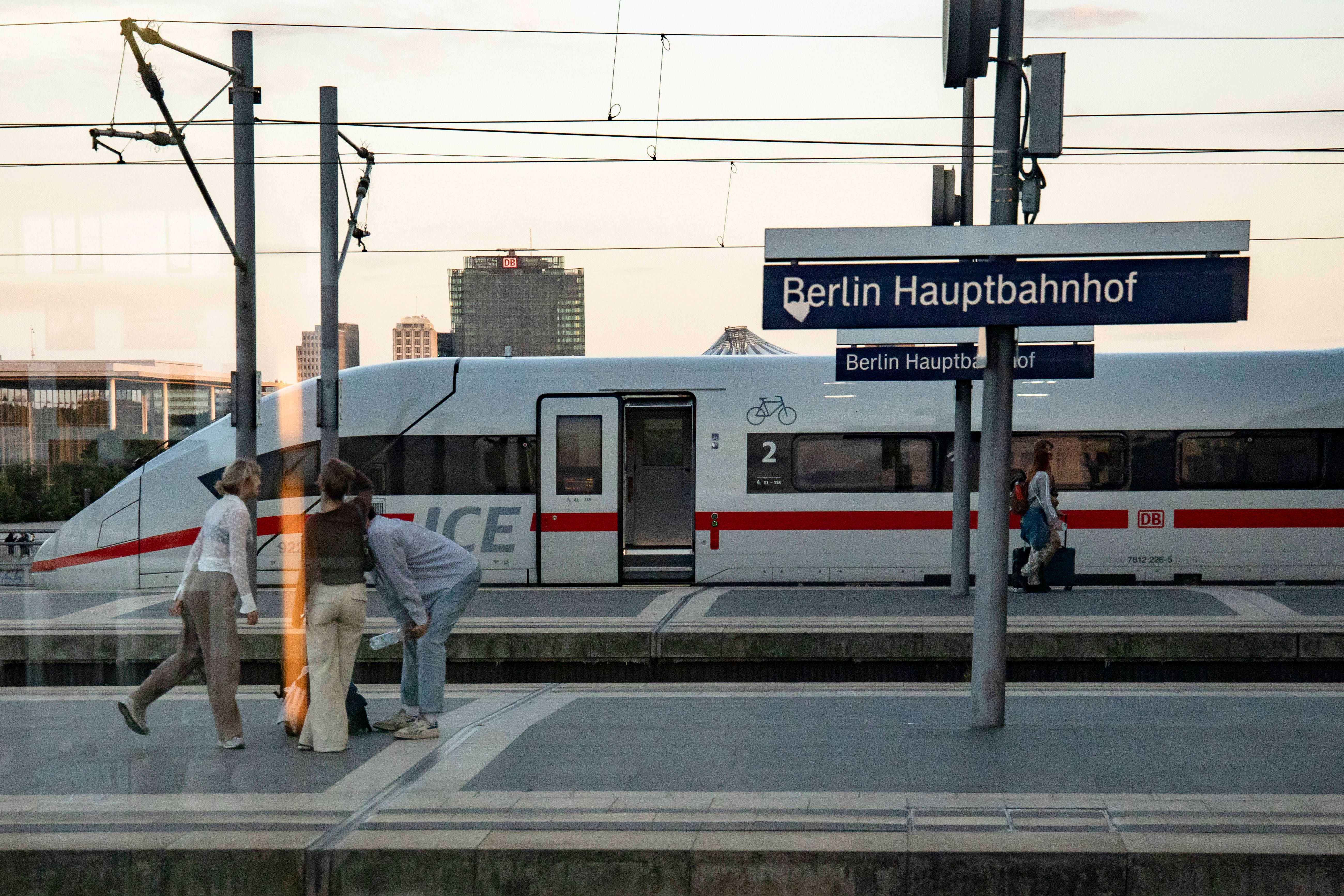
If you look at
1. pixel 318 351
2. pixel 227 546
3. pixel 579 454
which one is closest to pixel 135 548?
pixel 318 351

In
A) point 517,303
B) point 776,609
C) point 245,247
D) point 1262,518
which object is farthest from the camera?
point 517,303

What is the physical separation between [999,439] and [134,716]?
486 centimetres

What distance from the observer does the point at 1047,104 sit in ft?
21.0

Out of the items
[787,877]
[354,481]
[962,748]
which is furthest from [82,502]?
[962,748]

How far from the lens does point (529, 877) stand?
4855 millimetres

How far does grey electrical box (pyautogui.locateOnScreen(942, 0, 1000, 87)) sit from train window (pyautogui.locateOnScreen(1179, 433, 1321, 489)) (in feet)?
30.1

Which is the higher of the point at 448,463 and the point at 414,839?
the point at 448,463

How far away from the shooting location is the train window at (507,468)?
1462 cm

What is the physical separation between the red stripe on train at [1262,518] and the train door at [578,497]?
6.47 metres

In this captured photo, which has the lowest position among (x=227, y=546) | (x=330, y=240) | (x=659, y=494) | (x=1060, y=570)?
(x=1060, y=570)

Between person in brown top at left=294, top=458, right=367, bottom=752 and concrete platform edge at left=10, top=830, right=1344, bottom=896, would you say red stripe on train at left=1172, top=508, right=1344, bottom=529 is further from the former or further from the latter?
person in brown top at left=294, top=458, right=367, bottom=752

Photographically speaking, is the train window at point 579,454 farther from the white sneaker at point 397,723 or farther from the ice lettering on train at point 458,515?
the white sneaker at point 397,723

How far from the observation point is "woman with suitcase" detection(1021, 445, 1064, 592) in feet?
41.8

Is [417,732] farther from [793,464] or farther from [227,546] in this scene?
[793,464]
